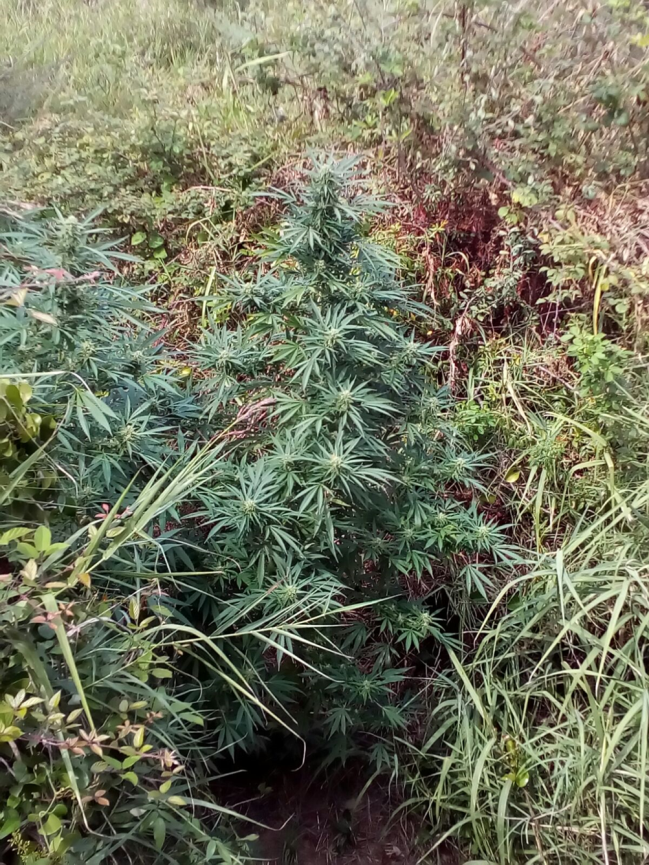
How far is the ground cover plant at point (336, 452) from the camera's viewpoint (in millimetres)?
980

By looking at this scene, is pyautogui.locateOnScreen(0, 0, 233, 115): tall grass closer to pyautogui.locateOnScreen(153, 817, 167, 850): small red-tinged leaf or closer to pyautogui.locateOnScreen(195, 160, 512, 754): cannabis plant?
pyautogui.locateOnScreen(195, 160, 512, 754): cannabis plant

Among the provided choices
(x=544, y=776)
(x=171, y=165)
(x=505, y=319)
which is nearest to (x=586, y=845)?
(x=544, y=776)

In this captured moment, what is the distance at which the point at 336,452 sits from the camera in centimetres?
125

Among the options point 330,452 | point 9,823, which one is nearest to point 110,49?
point 330,452

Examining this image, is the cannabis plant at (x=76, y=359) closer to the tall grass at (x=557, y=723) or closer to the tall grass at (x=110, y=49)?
the tall grass at (x=557, y=723)

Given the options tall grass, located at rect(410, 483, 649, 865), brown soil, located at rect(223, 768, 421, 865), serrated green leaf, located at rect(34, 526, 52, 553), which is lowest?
brown soil, located at rect(223, 768, 421, 865)

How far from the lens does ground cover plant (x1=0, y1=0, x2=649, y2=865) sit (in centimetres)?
98

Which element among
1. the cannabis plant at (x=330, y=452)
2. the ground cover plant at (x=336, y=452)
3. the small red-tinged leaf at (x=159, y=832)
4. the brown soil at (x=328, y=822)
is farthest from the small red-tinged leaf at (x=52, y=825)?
the brown soil at (x=328, y=822)

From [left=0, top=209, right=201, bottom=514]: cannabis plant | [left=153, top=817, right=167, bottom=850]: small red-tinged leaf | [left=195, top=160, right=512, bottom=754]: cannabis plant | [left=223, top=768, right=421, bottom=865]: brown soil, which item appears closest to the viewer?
[left=153, top=817, right=167, bottom=850]: small red-tinged leaf

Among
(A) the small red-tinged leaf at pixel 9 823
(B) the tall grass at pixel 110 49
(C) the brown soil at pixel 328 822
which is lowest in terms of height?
(C) the brown soil at pixel 328 822

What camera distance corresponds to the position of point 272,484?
1.32 m

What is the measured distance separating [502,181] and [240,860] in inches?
79.5

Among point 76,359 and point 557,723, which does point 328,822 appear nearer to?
point 557,723

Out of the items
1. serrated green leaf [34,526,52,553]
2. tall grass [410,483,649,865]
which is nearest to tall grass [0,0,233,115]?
serrated green leaf [34,526,52,553]
